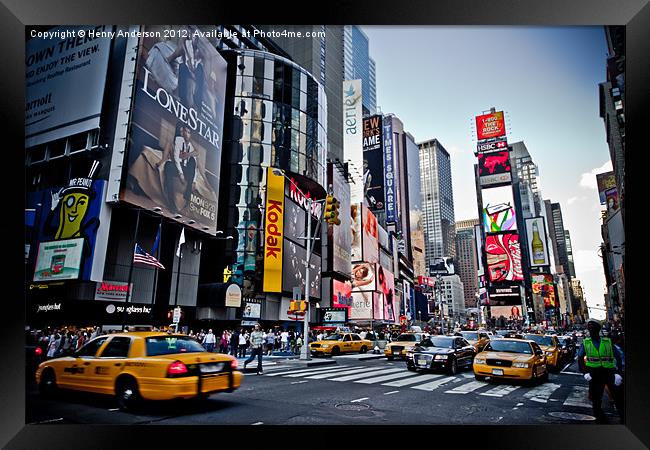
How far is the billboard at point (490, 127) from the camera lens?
96.5 meters

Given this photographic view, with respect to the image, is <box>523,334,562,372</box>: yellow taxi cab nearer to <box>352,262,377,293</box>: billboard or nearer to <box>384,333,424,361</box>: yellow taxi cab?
<box>384,333,424,361</box>: yellow taxi cab

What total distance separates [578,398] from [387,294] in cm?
7392

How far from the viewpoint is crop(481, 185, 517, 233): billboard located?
332 ft

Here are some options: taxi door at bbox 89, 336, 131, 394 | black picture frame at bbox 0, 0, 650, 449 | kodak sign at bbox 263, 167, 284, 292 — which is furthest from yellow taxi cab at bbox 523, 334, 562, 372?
kodak sign at bbox 263, 167, 284, 292

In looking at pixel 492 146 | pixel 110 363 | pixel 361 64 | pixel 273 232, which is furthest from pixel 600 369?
pixel 361 64

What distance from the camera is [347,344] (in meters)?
27.7

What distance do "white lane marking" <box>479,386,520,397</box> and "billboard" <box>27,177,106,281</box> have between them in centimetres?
2135

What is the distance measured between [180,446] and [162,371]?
4.07 ft

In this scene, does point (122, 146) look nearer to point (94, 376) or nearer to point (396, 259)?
point (94, 376)

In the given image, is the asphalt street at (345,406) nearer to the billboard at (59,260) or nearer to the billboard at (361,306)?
the billboard at (59,260)

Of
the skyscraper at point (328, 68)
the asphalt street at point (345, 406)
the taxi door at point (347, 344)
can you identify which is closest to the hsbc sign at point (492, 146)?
the skyscraper at point (328, 68)

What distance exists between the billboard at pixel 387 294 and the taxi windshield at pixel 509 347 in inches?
2387
